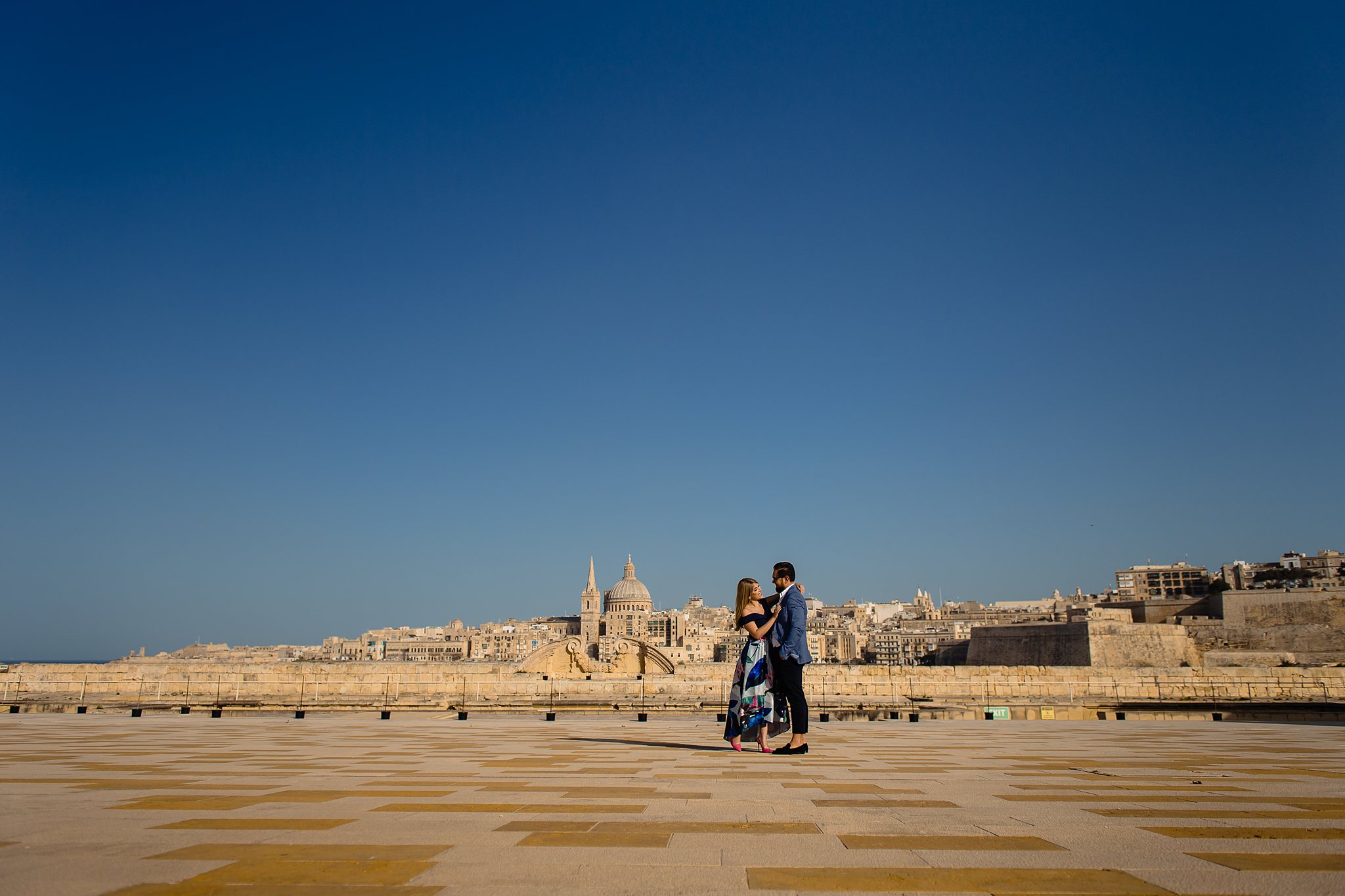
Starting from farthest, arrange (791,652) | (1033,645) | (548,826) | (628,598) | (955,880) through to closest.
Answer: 1. (628,598)
2. (1033,645)
3. (791,652)
4. (548,826)
5. (955,880)

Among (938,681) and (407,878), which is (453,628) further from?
(407,878)

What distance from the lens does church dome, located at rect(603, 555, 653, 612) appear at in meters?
171

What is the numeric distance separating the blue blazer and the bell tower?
532 feet

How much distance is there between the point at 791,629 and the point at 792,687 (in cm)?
49

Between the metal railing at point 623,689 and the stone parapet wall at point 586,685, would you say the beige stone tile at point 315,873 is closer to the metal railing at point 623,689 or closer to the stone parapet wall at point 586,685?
the metal railing at point 623,689

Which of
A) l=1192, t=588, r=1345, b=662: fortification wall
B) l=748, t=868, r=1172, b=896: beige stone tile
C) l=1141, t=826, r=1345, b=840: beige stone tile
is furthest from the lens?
l=1192, t=588, r=1345, b=662: fortification wall

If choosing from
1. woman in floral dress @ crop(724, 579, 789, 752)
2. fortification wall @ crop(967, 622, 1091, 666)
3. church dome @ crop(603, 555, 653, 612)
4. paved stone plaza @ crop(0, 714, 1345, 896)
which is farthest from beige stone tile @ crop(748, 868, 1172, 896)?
church dome @ crop(603, 555, 653, 612)

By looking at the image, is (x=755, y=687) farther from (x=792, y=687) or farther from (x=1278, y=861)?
(x=1278, y=861)

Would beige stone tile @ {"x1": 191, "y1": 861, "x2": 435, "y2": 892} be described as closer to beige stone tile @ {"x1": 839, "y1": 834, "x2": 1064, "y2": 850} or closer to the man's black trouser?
beige stone tile @ {"x1": 839, "y1": 834, "x2": 1064, "y2": 850}

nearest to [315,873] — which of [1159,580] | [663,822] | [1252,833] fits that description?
[663,822]

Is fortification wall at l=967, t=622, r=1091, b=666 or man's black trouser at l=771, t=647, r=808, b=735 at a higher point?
man's black trouser at l=771, t=647, r=808, b=735

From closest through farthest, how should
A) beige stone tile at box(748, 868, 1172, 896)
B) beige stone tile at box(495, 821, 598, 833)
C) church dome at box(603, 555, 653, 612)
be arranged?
beige stone tile at box(748, 868, 1172, 896)
beige stone tile at box(495, 821, 598, 833)
church dome at box(603, 555, 653, 612)

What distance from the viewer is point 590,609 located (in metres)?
181

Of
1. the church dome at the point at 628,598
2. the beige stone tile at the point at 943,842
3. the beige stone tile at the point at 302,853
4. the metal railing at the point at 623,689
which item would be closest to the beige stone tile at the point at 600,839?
the beige stone tile at the point at 302,853
